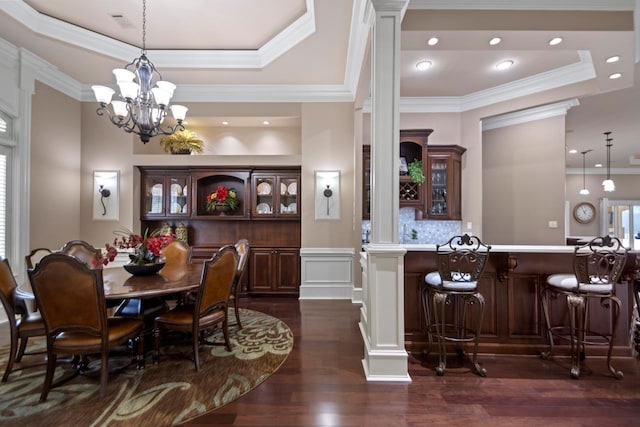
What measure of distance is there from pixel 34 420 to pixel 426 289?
10.1ft

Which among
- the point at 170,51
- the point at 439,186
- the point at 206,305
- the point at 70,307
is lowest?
the point at 206,305

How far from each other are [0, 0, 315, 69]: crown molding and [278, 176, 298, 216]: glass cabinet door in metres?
1.77

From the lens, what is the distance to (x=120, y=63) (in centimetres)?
401

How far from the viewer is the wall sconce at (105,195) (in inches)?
182

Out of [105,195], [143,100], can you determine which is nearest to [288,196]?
[143,100]

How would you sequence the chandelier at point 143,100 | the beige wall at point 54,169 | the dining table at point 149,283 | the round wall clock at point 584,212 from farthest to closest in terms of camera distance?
the round wall clock at point 584,212 < the beige wall at point 54,169 < the chandelier at point 143,100 < the dining table at point 149,283

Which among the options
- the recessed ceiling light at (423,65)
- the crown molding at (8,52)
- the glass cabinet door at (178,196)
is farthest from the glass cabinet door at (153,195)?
the recessed ceiling light at (423,65)

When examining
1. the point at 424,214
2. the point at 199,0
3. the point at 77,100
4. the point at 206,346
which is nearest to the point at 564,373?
the point at 424,214

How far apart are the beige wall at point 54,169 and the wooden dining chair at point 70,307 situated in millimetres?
2728

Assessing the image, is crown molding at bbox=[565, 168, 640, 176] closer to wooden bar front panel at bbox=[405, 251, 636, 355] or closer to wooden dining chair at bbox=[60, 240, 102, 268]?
wooden bar front panel at bbox=[405, 251, 636, 355]

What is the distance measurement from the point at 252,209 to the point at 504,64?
4191mm

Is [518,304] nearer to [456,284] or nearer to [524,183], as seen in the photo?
[456,284]

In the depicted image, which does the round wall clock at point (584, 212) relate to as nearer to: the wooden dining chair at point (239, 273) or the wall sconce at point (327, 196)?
the wall sconce at point (327, 196)

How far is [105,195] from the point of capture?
4621 millimetres
